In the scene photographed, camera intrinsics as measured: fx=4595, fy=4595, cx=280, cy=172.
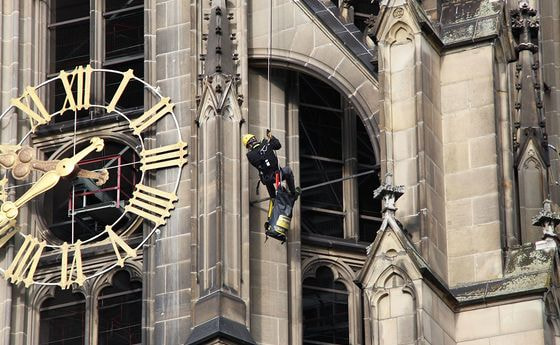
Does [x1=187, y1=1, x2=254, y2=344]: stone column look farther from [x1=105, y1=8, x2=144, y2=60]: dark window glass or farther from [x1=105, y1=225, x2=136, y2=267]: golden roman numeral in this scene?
[x1=105, y1=8, x2=144, y2=60]: dark window glass

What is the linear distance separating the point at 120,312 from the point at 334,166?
3181 millimetres

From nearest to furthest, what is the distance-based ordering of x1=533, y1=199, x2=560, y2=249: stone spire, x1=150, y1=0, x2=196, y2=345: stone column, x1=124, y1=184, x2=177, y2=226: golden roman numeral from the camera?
x1=533, y1=199, x2=560, y2=249: stone spire < x1=150, y1=0, x2=196, y2=345: stone column < x1=124, y1=184, x2=177, y2=226: golden roman numeral

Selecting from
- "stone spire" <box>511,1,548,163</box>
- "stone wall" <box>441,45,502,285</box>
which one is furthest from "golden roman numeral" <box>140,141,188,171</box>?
"stone spire" <box>511,1,548,163</box>

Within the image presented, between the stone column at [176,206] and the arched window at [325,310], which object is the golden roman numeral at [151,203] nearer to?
the stone column at [176,206]

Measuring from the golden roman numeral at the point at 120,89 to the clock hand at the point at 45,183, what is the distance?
17.7 inches

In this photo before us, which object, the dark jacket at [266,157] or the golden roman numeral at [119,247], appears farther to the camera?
the golden roman numeral at [119,247]

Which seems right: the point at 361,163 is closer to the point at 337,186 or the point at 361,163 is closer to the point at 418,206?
the point at 337,186

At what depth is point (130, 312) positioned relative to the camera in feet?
174

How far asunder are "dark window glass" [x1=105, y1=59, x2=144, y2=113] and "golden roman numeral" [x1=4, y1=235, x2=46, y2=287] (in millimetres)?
1951

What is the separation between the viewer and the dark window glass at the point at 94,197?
53688mm

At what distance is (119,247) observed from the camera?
5316cm

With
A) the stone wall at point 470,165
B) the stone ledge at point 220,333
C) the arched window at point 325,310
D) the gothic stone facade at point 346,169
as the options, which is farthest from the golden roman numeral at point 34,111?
the stone wall at point 470,165

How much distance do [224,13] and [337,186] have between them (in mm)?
2714

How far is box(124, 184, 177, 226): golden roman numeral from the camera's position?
5262 cm
